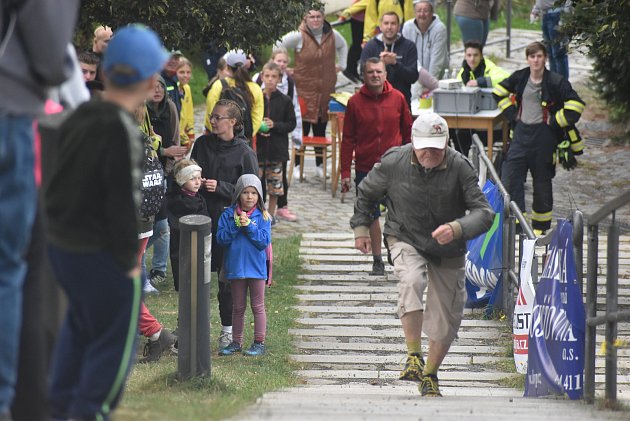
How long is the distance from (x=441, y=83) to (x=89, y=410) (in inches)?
407

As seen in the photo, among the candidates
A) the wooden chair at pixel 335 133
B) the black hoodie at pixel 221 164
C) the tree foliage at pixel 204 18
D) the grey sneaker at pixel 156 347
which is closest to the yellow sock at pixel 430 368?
the grey sneaker at pixel 156 347

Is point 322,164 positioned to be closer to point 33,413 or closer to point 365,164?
point 365,164

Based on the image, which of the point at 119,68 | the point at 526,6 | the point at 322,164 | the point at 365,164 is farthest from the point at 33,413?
the point at 526,6

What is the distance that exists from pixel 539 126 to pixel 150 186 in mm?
5487

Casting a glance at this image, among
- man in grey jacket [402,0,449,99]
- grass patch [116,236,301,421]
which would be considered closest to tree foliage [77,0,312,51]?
grass patch [116,236,301,421]

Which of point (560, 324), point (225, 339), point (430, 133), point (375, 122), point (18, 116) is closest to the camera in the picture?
point (18, 116)

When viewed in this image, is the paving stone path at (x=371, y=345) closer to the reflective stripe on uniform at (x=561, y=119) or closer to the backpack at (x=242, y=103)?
the reflective stripe on uniform at (x=561, y=119)

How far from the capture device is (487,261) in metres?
10.5

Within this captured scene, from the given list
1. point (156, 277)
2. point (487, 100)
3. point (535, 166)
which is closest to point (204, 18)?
point (156, 277)

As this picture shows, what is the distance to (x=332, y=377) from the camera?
29.6ft

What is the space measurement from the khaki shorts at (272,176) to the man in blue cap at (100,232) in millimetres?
8819

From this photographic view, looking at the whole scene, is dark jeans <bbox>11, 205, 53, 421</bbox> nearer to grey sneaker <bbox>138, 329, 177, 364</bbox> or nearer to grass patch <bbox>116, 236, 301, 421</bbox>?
→ grass patch <bbox>116, 236, 301, 421</bbox>

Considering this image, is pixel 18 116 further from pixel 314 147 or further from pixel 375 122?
pixel 314 147

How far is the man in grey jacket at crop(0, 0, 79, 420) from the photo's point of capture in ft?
13.8
